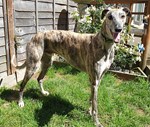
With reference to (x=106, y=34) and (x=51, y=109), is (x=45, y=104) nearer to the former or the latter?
(x=51, y=109)

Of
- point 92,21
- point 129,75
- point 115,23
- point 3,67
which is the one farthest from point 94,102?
point 92,21

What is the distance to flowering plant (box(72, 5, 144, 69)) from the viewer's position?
5.23 metres

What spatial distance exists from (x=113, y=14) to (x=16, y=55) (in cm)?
262

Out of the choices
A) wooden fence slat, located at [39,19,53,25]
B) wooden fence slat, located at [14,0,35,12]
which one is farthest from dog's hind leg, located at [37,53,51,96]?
wooden fence slat, located at [39,19,53,25]

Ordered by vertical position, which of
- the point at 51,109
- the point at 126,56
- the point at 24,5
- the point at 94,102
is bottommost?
the point at 51,109

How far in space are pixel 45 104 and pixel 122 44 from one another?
2580 mm

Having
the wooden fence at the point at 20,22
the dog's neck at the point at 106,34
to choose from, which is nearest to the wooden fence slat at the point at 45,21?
the wooden fence at the point at 20,22

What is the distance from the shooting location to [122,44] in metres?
5.43

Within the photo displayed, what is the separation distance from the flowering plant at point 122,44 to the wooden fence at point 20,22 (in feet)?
2.64

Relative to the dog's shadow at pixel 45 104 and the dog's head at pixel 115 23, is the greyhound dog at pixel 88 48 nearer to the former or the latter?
the dog's head at pixel 115 23

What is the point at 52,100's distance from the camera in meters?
3.88

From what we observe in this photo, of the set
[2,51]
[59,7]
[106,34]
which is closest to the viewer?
[106,34]

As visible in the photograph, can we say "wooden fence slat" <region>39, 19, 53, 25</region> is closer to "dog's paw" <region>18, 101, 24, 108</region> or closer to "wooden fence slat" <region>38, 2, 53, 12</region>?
"wooden fence slat" <region>38, 2, 53, 12</region>

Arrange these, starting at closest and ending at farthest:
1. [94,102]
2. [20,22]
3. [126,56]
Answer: [94,102] < [20,22] < [126,56]
